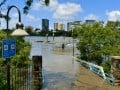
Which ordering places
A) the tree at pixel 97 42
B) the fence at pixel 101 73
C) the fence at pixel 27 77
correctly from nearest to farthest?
the fence at pixel 27 77 < the fence at pixel 101 73 < the tree at pixel 97 42

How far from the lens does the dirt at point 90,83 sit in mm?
18648

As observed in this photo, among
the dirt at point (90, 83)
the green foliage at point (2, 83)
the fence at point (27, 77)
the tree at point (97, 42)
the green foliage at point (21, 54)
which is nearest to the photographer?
the green foliage at point (2, 83)

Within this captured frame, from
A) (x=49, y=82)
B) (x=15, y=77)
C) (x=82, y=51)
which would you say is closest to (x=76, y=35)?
(x=82, y=51)

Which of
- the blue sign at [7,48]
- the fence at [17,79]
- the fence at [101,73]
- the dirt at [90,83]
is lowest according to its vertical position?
the dirt at [90,83]

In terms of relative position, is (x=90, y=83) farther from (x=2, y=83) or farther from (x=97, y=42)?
(x=97, y=42)

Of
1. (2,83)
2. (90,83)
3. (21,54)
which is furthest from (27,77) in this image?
(21,54)

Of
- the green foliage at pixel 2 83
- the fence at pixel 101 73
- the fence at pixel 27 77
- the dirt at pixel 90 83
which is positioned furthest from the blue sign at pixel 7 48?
the fence at pixel 101 73

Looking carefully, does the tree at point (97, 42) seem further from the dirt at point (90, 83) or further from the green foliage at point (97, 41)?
the dirt at point (90, 83)

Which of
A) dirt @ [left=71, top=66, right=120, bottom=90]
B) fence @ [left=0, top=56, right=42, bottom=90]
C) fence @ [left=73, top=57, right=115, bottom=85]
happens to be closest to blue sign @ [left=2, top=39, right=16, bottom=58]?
fence @ [left=0, top=56, right=42, bottom=90]

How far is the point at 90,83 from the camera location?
20.1 m

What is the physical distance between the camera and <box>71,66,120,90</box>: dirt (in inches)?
734

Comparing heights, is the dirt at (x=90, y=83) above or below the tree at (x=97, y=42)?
below

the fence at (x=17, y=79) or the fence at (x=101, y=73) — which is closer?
the fence at (x=17, y=79)

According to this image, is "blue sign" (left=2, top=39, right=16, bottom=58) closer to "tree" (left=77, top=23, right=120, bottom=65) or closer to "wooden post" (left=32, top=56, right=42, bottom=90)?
"wooden post" (left=32, top=56, right=42, bottom=90)
